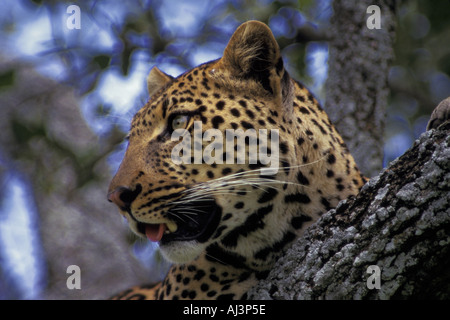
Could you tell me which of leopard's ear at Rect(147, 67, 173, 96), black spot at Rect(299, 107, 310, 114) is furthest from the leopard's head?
leopard's ear at Rect(147, 67, 173, 96)

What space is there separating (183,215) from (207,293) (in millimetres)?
604

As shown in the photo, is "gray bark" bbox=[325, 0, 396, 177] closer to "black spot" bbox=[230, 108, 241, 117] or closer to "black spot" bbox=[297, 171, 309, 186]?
"black spot" bbox=[297, 171, 309, 186]

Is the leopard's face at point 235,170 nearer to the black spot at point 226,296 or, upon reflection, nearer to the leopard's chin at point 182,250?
the leopard's chin at point 182,250

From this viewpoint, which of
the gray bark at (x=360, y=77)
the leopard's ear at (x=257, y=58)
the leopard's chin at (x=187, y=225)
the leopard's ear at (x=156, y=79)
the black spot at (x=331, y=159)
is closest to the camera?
the leopard's chin at (x=187, y=225)

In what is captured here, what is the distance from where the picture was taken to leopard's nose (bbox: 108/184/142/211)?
10.6ft

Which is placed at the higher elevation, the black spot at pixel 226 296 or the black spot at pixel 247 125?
the black spot at pixel 247 125

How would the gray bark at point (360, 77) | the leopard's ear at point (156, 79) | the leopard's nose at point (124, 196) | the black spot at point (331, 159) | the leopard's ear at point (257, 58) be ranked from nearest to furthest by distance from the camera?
the leopard's nose at point (124, 196)
the leopard's ear at point (257, 58)
the black spot at point (331, 159)
the leopard's ear at point (156, 79)
the gray bark at point (360, 77)

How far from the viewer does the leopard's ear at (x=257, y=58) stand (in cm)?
347

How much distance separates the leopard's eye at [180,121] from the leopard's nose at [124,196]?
48 centimetres

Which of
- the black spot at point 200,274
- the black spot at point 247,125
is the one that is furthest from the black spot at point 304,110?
the black spot at point 200,274

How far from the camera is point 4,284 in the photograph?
738 cm

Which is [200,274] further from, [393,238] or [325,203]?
[393,238]
